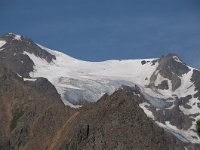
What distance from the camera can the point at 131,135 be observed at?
19938cm

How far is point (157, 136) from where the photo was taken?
652ft

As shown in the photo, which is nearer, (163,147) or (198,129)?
(198,129)

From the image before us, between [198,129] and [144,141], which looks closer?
[198,129]

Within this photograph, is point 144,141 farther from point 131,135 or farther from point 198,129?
point 198,129

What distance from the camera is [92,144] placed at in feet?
639

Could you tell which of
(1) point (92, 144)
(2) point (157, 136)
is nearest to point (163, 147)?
(2) point (157, 136)

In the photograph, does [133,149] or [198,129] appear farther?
[133,149]

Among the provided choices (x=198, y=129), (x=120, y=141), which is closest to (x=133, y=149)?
(x=120, y=141)

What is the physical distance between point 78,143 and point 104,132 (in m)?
6.98

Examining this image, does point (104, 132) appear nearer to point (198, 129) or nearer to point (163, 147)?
point (163, 147)

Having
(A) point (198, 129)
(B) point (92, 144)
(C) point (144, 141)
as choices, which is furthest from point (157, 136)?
(A) point (198, 129)

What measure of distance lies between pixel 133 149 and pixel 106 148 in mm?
7588

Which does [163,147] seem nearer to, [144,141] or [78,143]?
[144,141]

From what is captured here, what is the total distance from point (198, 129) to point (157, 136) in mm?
133519
